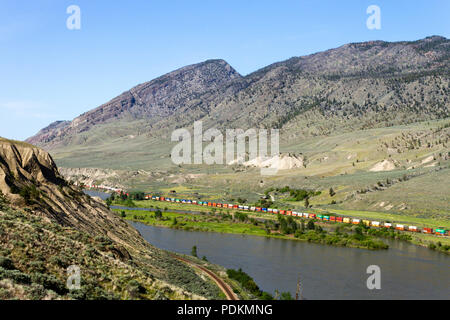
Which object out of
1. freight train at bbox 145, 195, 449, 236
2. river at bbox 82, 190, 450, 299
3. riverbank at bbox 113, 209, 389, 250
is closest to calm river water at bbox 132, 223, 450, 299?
river at bbox 82, 190, 450, 299

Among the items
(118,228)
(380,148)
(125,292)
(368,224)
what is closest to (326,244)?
(368,224)

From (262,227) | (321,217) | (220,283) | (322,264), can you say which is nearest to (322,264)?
(322,264)

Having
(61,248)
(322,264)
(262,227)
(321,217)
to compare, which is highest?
(61,248)

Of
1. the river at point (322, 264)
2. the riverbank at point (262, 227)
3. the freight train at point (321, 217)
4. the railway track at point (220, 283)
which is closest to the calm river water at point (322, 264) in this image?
the river at point (322, 264)

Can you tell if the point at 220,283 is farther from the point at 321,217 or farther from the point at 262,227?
the point at 321,217

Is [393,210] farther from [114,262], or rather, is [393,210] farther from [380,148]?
[114,262]

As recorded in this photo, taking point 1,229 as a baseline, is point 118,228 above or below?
below
